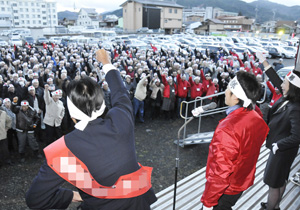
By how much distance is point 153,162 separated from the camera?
563 centimetres

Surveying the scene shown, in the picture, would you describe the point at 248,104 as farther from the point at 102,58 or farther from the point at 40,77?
the point at 40,77

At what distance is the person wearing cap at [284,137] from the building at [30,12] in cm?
8089

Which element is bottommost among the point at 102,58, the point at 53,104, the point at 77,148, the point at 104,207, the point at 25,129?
the point at 25,129

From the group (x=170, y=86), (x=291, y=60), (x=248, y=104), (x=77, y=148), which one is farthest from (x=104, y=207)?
(x=291, y=60)

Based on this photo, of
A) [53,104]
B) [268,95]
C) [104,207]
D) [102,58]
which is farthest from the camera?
[268,95]

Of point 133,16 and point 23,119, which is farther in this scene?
point 133,16

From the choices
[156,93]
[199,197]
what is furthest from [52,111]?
[199,197]

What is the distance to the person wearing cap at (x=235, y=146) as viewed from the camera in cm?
169

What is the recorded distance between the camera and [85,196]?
133cm

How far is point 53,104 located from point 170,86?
13.4ft

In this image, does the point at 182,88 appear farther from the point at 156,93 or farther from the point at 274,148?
the point at 274,148

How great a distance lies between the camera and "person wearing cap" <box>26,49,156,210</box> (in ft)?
3.78

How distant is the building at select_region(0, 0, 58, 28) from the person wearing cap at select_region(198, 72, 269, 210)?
266 feet

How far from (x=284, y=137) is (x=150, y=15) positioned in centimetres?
5317
